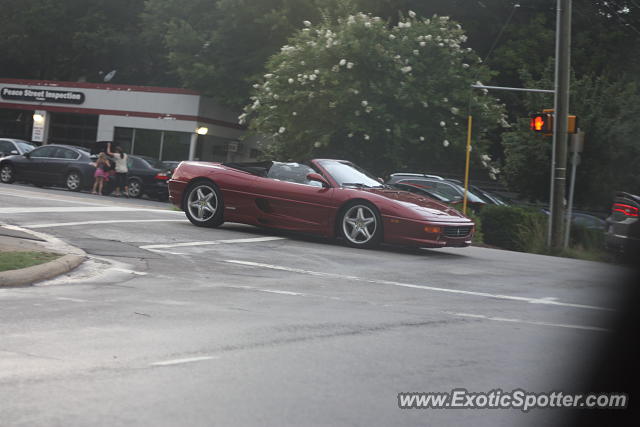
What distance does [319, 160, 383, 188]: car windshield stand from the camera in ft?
44.0

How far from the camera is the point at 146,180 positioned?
29328mm

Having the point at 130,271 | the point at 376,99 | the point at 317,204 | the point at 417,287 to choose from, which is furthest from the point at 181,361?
the point at 376,99

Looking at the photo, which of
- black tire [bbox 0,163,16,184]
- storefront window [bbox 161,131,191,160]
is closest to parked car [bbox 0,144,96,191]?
black tire [bbox 0,163,16,184]

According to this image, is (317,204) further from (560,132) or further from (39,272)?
(560,132)

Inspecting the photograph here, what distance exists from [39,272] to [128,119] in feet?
120

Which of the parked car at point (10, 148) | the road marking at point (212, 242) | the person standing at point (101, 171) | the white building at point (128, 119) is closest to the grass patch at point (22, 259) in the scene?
the road marking at point (212, 242)

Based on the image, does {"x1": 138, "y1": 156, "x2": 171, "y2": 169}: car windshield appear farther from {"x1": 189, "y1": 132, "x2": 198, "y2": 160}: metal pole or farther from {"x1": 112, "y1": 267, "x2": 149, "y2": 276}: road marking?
{"x1": 112, "y1": 267, "x2": 149, "y2": 276}: road marking

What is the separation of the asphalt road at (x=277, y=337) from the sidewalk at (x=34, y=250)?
0.71 feet

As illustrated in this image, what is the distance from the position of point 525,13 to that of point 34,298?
36442 mm

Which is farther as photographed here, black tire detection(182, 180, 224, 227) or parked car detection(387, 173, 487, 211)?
parked car detection(387, 173, 487, 211)

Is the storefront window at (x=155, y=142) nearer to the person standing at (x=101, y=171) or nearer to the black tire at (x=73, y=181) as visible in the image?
the black tire at (x=73, y=181)

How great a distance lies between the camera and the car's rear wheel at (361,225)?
1277 centimetres

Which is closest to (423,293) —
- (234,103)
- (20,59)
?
(234,103)

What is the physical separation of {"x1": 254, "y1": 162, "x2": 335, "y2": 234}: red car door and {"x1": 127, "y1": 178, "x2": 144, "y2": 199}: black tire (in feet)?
54.1
